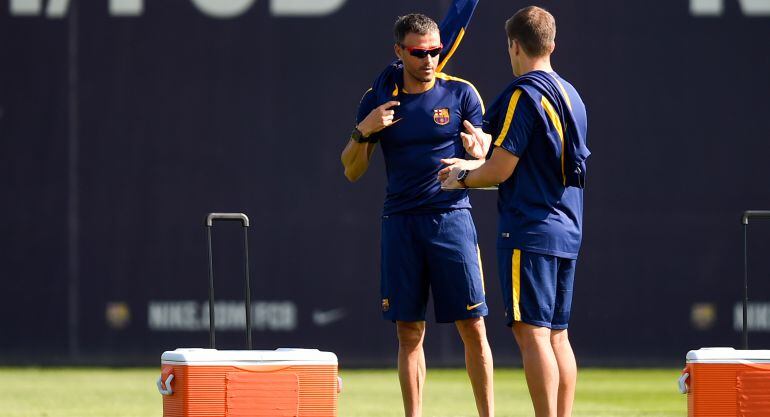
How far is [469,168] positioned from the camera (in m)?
5.56

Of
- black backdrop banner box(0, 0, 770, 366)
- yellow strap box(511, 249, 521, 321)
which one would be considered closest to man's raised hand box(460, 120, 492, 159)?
yellow strap box(511, 249, 521, 321)

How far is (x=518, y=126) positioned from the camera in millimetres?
5367

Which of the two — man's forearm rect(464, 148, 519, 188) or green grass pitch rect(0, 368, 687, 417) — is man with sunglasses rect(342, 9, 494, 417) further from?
green grass pitch rect(0, 368, 687, 417)

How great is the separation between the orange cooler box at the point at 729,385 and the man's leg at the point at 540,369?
63 cm

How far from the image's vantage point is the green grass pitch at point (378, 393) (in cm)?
813

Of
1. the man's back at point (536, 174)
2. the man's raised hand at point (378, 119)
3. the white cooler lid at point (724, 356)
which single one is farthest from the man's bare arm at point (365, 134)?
the white cooler lid at point (724, 356)

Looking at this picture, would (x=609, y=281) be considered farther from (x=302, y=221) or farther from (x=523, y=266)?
(x=523, y=266)

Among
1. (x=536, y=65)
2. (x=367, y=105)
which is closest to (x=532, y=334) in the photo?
(x=536, y=65)

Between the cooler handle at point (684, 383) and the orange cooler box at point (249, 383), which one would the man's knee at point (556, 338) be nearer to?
the cooler handle at point (684, 383)

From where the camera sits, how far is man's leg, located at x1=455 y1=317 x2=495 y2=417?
6.02 metres

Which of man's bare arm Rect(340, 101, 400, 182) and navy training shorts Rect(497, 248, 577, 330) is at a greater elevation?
man's bare arm Rect(340, 101, 400, 182)

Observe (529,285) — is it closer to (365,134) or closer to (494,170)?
(494,170)

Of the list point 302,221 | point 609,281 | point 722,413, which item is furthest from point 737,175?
point 722,413

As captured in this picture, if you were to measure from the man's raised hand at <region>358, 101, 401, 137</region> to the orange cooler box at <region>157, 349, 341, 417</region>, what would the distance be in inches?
41.0
